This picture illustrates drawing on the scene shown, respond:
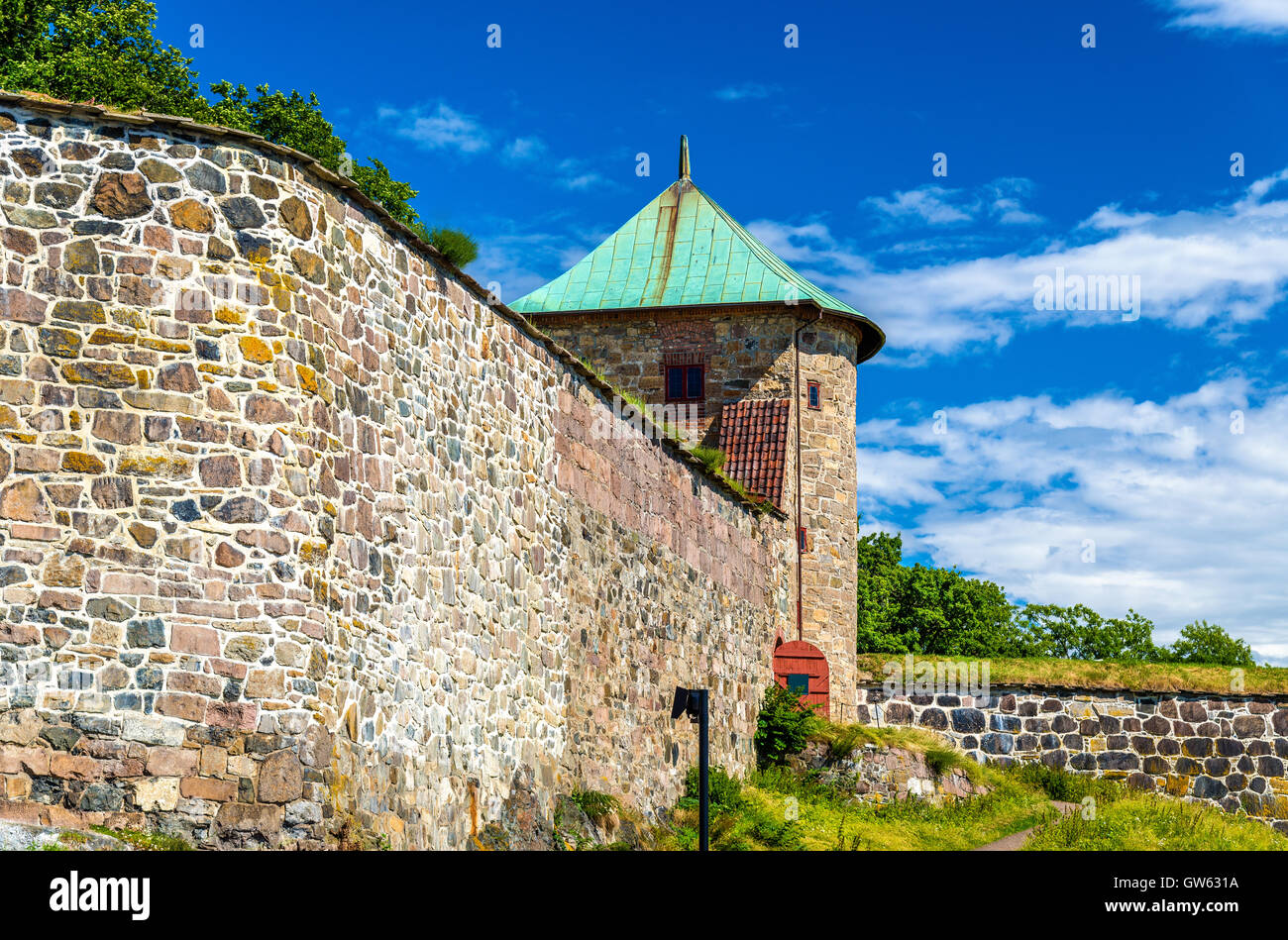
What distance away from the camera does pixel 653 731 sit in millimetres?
18188

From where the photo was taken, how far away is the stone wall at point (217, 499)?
1016 cm

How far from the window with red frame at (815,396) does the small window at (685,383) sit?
2.07m

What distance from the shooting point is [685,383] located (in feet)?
92.9

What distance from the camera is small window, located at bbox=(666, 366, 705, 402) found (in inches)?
1111

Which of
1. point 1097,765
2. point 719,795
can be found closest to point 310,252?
point 719,795

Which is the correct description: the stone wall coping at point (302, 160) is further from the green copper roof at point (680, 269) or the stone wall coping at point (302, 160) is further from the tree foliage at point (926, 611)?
the tree foliage at point (926, 611)

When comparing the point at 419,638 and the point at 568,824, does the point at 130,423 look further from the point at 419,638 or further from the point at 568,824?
the point at 568,824

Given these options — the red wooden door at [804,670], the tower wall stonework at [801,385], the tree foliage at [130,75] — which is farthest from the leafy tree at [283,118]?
the red wooden door at [804,670]

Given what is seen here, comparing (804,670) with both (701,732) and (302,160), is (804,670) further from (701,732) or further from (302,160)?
(302,160)

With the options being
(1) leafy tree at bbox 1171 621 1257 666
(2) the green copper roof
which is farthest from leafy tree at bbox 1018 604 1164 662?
(2) the green copper roof

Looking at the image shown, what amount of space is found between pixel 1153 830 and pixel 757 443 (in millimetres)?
9414

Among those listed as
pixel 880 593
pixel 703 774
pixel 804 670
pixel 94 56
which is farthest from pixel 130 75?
pixel 880 593
